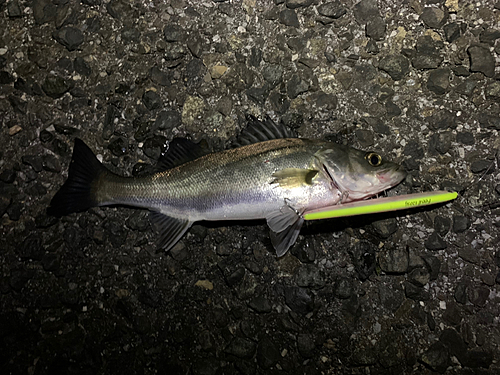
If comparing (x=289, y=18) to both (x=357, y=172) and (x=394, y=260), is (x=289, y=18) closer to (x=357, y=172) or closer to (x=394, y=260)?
(x=357, y=172)

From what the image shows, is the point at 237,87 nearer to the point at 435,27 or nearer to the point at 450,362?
the point at 435,27

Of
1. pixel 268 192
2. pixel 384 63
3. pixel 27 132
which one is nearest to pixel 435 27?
pixel 384 63

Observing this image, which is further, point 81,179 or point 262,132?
point 81,179

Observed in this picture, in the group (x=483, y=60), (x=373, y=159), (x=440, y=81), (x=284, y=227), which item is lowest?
(x=284, y=227)

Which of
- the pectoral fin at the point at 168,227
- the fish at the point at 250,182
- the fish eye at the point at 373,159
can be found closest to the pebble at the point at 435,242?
the fish at the point at 250,182

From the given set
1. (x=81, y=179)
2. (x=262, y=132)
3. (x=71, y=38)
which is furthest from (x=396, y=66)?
(x=71, y=38)

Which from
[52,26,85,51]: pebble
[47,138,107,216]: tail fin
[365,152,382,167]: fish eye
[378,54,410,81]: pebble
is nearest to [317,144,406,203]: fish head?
[365,152,382,167]: fish eye

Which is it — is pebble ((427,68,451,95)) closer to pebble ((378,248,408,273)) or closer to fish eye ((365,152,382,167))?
fish eye ((365,152,382,167))
